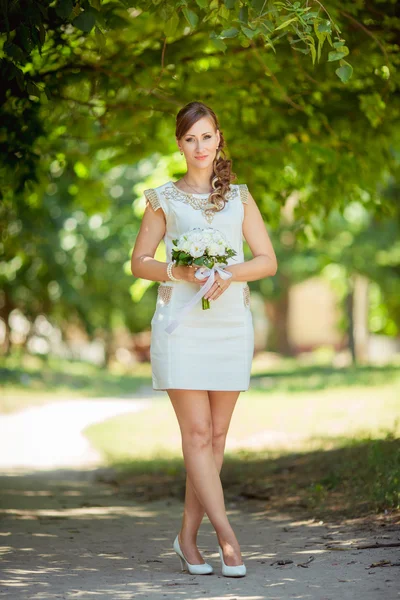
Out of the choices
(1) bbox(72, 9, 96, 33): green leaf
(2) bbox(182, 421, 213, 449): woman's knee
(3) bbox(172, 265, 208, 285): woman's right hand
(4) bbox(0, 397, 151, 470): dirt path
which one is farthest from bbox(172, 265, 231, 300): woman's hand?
(4) bbox(0, 397, 151, 470): dirt path

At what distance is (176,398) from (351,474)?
11.8 ft

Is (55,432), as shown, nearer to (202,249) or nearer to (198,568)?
(198,568)

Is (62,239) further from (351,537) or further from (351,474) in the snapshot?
(351,537)

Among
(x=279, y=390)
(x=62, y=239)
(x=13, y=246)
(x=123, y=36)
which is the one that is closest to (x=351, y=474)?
(x=123, y=36)

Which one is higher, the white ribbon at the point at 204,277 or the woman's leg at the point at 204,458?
the white ribbon at the point at 204,277

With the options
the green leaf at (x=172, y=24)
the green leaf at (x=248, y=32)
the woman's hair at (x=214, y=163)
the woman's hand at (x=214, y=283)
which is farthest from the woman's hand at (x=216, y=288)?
the green leaf at (x=172, y=24)

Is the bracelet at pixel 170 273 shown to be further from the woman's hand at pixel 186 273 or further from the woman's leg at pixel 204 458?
the woman's leg at pixel 204 458

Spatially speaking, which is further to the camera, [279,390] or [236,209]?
[279,390]

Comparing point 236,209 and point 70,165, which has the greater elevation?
point 70,165

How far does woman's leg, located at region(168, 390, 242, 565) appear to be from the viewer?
5.37 metres

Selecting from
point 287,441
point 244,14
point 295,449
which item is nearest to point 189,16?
point 244,14

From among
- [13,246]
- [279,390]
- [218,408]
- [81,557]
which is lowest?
[279,390]

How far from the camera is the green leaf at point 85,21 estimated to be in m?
5.98

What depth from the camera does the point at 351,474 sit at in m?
8.66
